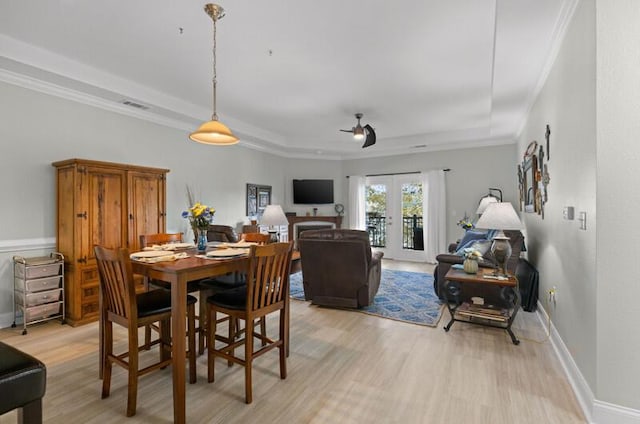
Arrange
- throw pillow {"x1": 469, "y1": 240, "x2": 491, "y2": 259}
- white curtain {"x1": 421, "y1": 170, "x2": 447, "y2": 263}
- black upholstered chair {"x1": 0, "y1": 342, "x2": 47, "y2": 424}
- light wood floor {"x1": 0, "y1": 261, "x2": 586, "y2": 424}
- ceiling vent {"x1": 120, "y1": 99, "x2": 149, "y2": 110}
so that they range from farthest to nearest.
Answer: white curtain {"x1": 421, "y1": 170, "x2": 447, "y2": 263} → ceiling vent {"x1": 120, "y1": 99, "x2": 149, "y2": 110} → throw pillow {"x1": 469, "y1": 240, "x2": 491, "y2": 259} → light wood floor {"x1": 0, "y1": 261, "x2": 586, "y2": 424} → black upholstered chair {"x1": 0, "y1": 342, "x2": 47, "y2": 424}

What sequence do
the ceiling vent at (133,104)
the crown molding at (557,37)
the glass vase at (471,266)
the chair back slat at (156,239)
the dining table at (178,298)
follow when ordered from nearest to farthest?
the dining table at (178,298), the crown molding at (557,37), the chair back slat at (156,239), the glass vase at (471,266), the ceiling vent at (133,104)

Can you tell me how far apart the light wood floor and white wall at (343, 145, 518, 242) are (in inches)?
155

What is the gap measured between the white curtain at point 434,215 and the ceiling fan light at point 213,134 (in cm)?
533

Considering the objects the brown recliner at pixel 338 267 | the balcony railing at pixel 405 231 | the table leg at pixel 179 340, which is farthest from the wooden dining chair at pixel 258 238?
the balcony railing at pixel 405 231

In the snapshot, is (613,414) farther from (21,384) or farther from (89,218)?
(89,218)

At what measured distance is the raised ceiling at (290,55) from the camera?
2.55 m

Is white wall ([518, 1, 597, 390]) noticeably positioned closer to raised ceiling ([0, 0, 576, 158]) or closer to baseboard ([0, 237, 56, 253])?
raised ceiling ([0, 0, 576, 158])

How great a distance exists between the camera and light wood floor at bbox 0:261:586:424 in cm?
192

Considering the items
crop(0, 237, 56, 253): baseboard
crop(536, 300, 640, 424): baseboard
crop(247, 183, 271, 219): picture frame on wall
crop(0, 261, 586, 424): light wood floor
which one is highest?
crop(247, 183, 271, 219): picture frame on wall

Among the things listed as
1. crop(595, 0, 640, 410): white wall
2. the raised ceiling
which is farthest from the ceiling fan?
crop(595, 0, 640, 410): white wall

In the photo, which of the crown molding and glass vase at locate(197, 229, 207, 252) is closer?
the crown molding

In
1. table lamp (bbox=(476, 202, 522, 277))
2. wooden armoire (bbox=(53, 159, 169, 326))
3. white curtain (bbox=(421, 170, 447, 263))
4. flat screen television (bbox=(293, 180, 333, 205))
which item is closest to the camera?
table lamp (bbox=(476, 202, 522, 277))

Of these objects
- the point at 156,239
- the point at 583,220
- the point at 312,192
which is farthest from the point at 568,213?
the point at 312,192

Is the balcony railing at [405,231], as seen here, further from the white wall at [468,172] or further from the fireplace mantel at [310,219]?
the fireplace mantel at [310,219]
